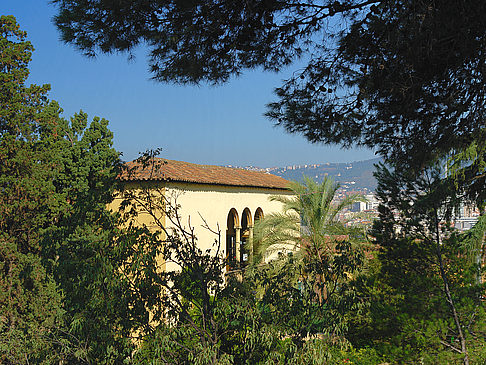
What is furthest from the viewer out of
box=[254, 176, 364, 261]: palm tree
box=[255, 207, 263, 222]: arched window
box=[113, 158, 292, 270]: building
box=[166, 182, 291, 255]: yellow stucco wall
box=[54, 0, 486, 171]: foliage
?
box=[255, 207, 263, 222]: arched window

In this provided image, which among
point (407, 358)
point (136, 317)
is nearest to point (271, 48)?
point (136, 317)

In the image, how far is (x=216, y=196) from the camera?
62.0 ft

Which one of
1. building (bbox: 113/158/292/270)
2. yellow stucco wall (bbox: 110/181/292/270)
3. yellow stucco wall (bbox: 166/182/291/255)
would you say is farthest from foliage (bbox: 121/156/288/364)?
yellow stucco wall (bbox: 166/182/291/255)

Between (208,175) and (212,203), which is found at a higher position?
(208,175)

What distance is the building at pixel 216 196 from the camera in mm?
15995

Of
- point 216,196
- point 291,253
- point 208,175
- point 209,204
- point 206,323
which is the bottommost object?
point 206,323

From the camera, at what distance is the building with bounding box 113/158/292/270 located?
52.5 ft

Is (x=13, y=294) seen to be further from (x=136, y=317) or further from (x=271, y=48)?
(x=271, y=48)

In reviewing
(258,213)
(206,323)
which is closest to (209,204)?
(258,213)

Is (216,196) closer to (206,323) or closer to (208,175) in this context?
(208,175)

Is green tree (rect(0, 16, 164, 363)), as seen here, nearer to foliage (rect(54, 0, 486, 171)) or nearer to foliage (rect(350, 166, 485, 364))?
foliage (rect(54, 0, 486, 171))

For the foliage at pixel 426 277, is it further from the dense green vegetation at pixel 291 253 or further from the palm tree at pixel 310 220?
the palm tree at pixel 310 220

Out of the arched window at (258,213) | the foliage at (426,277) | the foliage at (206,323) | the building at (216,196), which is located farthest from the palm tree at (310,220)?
the foliage at (206,323)

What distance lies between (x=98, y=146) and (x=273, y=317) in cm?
880
